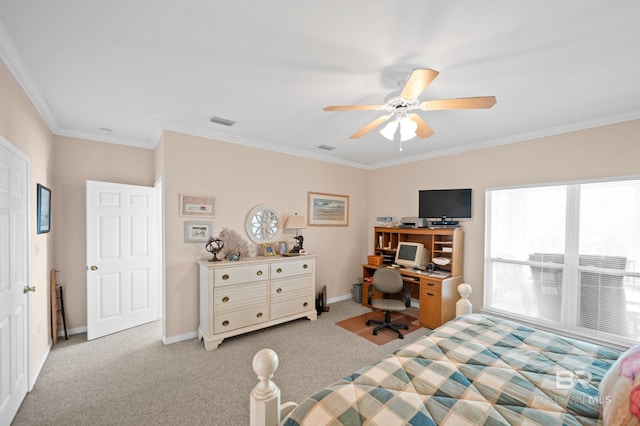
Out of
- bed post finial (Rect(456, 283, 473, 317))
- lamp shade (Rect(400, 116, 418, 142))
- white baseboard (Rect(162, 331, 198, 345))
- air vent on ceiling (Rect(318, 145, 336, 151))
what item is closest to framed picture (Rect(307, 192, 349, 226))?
air vent on ceiling (Rect(318, 145, 336, 151))

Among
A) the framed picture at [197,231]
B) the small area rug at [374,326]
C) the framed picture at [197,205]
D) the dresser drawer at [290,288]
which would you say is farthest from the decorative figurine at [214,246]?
the small area rug at [374,326]

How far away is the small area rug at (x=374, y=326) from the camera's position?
330cm

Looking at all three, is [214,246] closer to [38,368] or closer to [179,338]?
[179,338]

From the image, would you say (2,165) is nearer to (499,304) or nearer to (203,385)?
(203,385)

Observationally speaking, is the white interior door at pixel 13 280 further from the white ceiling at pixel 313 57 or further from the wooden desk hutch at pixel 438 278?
the wooden desk hutch at pixel 438 278

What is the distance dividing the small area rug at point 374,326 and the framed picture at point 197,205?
2.41 meters

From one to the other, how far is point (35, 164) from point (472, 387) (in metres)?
3.97

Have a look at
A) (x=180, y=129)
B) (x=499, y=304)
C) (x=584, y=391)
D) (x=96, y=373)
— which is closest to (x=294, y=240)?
Result: (x=180, y=129)

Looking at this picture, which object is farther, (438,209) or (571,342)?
(438,209)

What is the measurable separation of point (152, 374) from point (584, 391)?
3235 millimetres

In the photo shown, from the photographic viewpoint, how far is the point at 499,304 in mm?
3572

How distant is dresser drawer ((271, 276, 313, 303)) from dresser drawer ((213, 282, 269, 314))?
14 cm

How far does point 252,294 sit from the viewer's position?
10.9 ft

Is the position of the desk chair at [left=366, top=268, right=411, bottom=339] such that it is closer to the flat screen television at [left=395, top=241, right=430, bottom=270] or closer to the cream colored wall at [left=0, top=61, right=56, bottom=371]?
the flat screen television at [left=395, top=241, right=430, bottom=270]
